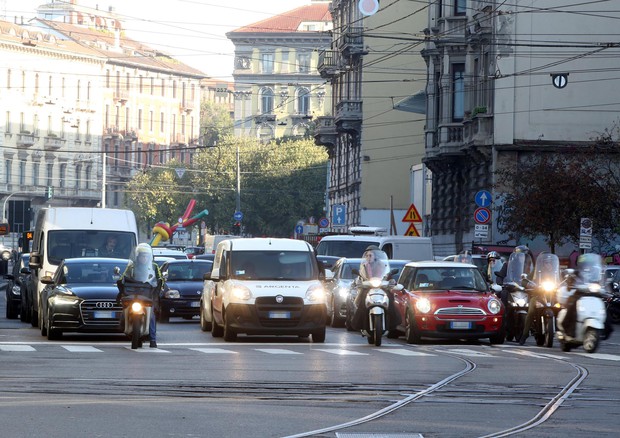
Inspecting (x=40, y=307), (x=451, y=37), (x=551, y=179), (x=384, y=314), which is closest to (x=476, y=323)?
(x=384, y=314)

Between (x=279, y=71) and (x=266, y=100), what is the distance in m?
3.00

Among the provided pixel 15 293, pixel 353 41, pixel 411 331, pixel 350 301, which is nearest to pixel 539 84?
pixel 15 293

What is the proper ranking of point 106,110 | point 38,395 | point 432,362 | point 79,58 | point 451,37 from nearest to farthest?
point 38,395 → point 432,362 → point 451,37 → point 79,58 → point 106,110

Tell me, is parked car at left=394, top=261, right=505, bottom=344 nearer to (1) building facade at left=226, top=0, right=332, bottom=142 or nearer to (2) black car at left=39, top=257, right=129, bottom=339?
(2) black car at left=39, top=257, right=129, bottom=339

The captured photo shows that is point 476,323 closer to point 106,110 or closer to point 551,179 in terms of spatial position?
point 551,179

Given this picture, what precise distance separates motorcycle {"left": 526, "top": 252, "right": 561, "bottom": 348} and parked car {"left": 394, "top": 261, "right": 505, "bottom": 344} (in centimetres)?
80

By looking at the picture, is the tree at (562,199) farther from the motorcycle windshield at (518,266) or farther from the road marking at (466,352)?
the road marking at (466,352)

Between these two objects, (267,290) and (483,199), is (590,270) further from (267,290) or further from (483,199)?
(483,199)

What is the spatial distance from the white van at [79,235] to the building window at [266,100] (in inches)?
5069

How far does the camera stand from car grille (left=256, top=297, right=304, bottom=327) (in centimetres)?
2900

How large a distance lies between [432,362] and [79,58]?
401ft

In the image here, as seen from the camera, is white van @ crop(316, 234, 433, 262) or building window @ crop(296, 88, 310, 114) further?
building window @ crop(296, 88, 310, 114)

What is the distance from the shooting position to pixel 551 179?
5109 cm

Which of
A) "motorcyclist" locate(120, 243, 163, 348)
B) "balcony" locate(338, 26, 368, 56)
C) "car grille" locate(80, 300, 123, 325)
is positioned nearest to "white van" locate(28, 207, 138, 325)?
"car grille" locate(80, 300, 123, 325)
